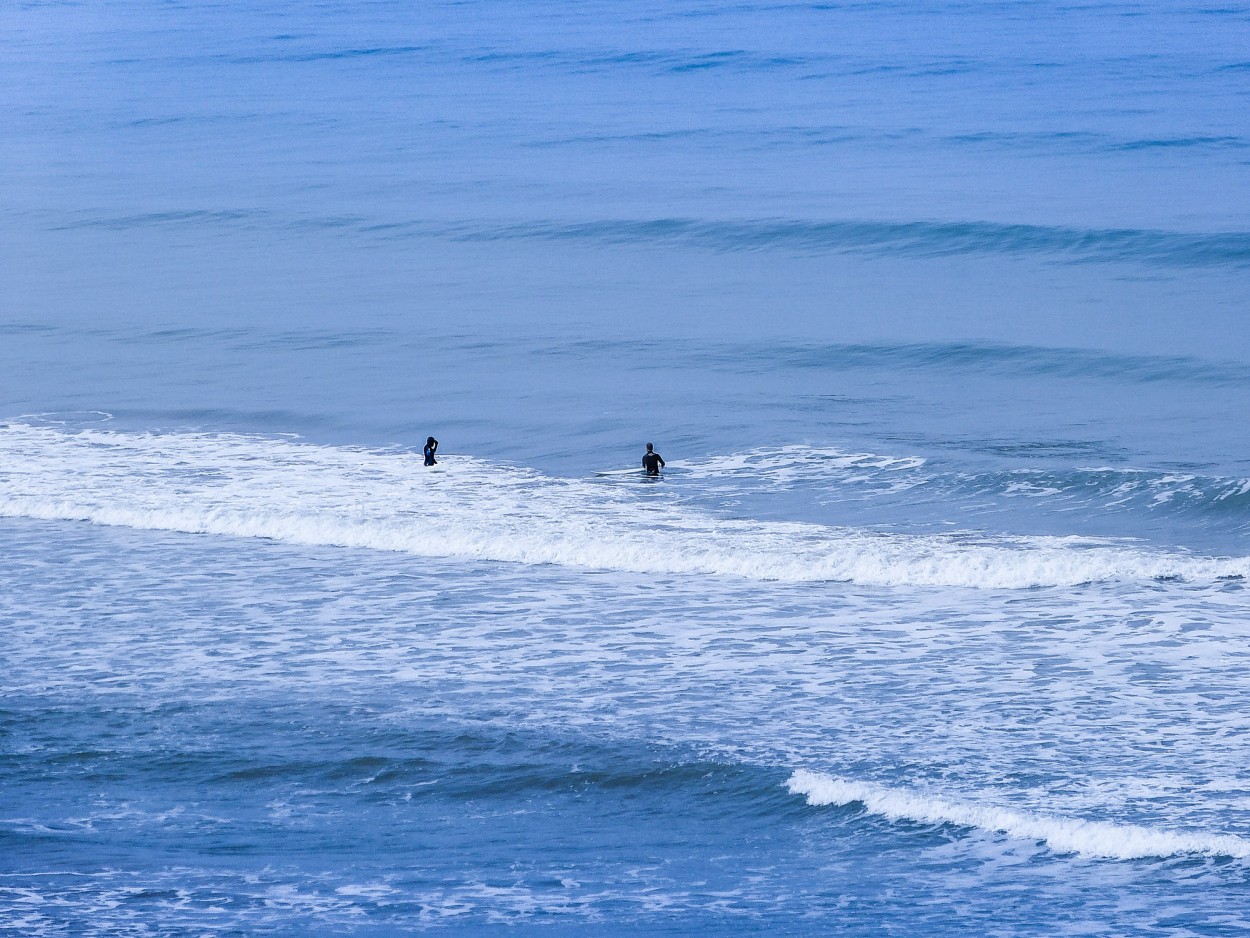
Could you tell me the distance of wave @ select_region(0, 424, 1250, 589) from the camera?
18.4 metres

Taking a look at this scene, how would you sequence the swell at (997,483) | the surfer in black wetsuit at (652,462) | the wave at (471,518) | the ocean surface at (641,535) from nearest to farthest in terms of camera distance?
the ocean surface at (641,535) < the wave at (471,518) < the swell at (997,483) < the surfer in black wetsuit at (652,462)

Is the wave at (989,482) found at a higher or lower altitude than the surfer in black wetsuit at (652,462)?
lower

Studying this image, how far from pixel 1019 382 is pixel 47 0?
9496 cm

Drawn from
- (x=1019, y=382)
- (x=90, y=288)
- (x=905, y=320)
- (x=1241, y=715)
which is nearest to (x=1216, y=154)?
(x=905, y=320)

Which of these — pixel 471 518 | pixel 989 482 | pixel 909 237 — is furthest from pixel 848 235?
pixel 471 518

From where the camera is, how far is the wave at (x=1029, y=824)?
11595 mm

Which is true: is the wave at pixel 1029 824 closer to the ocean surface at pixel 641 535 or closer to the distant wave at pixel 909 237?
the ocean surface at pixel 641 535

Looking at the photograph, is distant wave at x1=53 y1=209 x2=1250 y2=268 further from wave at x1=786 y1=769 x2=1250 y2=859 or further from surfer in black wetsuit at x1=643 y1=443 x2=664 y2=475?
wave at x1=786 y1=769 x2=1250 y2=859

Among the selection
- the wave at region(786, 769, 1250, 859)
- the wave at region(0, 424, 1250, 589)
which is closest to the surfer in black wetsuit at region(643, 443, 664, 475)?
the wave at region(0, 424, 1250, 589)

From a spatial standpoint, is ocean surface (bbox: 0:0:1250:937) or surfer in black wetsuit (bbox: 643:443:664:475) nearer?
ocean surface (bbox: 0:0:1250:937)

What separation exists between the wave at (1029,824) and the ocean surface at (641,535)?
42mm

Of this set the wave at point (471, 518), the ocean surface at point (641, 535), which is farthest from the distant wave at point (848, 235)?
the wave at point (471, 518)

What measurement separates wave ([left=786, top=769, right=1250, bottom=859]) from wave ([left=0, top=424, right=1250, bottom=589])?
18.2 feet

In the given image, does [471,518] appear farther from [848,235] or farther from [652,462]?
[848,235]
